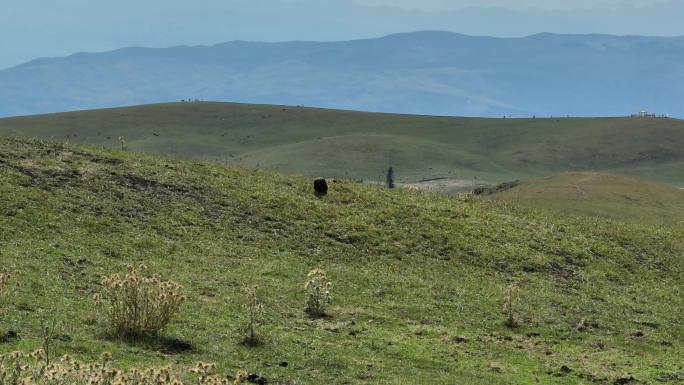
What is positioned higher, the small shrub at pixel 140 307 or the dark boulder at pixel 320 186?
the dark boulder at pixel 320 186

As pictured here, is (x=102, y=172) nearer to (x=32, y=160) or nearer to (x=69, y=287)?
(x=32, y=160)

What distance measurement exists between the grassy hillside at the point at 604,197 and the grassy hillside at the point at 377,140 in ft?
132

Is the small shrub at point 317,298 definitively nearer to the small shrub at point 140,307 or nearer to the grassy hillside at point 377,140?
the small shrub at point 140,307

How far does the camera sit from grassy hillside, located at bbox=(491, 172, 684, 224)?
52.4 metres

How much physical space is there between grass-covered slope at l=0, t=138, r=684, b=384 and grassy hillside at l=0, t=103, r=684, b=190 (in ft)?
221

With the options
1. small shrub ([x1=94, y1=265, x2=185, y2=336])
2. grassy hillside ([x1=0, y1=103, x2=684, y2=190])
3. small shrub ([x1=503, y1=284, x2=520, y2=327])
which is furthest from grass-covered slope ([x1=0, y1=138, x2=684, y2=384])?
grassy hillside ([x1=0, y1=103, x2=684, y2=190])

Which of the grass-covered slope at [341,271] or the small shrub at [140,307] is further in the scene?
the grass-covered slope at [341,271]

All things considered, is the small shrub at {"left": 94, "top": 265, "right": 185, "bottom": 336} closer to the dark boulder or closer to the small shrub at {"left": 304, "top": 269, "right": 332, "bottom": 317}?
the small shrub at {"left": 304, "top": 269, "right": 332, "bottom": 317}

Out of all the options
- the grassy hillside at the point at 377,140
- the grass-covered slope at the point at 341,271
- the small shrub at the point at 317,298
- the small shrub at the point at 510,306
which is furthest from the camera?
the grassy hillside at the point at 377,140

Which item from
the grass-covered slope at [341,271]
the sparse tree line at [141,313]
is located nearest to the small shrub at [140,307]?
the sparse tree line at [141,313]

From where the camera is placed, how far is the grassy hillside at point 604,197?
52.4 m

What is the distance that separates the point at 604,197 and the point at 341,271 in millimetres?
32566

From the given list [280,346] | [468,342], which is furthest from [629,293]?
[280,346]

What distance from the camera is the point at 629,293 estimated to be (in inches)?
1204
